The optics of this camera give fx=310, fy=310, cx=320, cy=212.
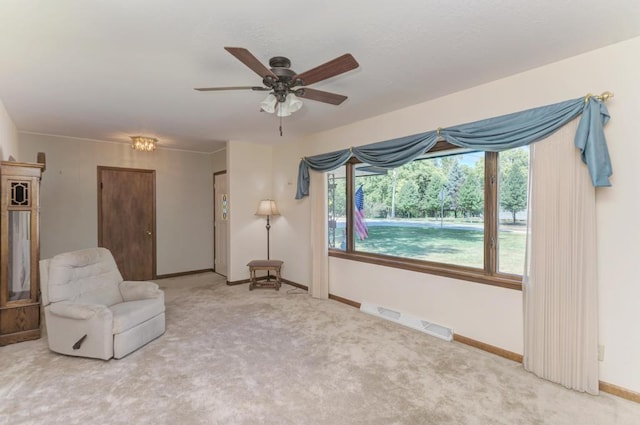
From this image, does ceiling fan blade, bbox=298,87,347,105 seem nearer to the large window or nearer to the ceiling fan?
the ceiling fan

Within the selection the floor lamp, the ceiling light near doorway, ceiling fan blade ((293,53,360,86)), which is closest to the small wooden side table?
the floor lamp

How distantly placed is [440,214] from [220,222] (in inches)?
171

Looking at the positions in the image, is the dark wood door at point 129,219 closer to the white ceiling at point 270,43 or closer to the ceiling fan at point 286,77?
the white ceiling at point 270,43

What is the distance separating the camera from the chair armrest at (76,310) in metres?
2.75

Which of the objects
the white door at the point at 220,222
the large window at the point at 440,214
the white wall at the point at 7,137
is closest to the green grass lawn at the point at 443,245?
the large window at the point at 440,214

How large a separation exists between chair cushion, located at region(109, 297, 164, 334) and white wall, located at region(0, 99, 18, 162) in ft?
7.26

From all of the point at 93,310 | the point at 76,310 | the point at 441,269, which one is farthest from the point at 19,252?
the point at 441,269

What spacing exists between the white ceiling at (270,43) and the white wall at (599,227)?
14cm

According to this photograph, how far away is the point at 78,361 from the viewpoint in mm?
2748

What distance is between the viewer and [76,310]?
2.77 m

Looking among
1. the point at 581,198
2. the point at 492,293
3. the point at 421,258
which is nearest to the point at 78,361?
the point at 421,258

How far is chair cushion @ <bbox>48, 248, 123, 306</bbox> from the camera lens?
115 inches

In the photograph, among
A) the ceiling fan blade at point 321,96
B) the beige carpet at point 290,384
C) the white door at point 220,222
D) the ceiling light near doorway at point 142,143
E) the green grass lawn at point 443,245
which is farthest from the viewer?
the white door at point 220,222

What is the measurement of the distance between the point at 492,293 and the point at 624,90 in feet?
6.08
